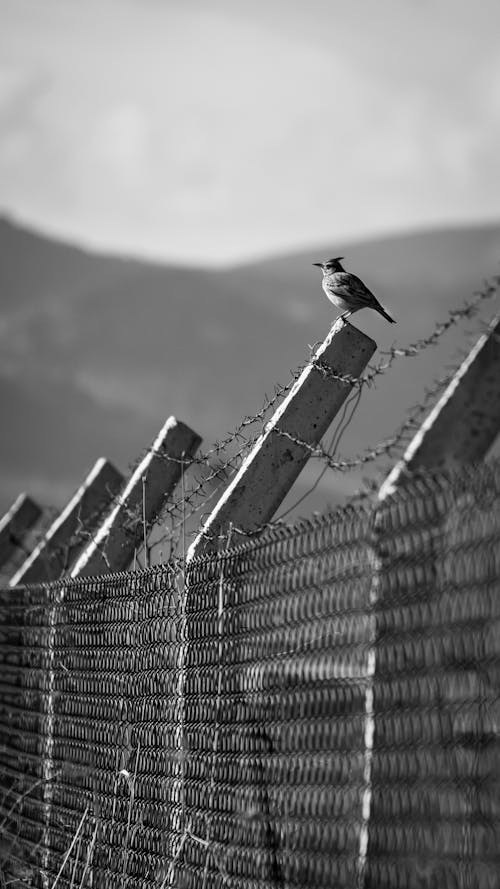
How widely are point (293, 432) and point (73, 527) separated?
3874mm

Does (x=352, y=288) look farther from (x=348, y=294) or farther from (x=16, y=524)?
(x=16, y=524)

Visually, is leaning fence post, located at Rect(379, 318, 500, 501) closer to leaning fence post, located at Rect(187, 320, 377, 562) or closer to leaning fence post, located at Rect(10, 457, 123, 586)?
leaning fence post, located at Rect(187, 320, 377, 562)

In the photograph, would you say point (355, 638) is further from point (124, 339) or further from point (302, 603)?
point (124, 339)

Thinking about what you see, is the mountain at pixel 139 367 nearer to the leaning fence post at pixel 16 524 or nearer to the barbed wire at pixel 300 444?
the leaning fence post at pixel 16 524

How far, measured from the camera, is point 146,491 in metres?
5.83

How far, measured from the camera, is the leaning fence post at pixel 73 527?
748 centimetres

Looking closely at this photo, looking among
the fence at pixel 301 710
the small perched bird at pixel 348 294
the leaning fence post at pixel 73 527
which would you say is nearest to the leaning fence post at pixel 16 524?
the leaning fence post at pixel 73 527

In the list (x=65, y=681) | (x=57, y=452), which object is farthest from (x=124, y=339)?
(x=65, y=681)

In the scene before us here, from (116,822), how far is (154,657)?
0.68 meters

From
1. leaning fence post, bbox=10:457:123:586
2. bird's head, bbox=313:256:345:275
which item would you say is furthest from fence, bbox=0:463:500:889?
bird's head, bbox=313:256:345:275

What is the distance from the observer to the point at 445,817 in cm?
269

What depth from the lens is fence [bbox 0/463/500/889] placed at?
8.71ft

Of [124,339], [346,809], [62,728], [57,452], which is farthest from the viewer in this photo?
[124,339]

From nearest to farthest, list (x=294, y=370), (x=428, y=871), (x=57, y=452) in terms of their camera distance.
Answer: (x=428, y=871), (x=294, y=370), (x=57, y=452)
